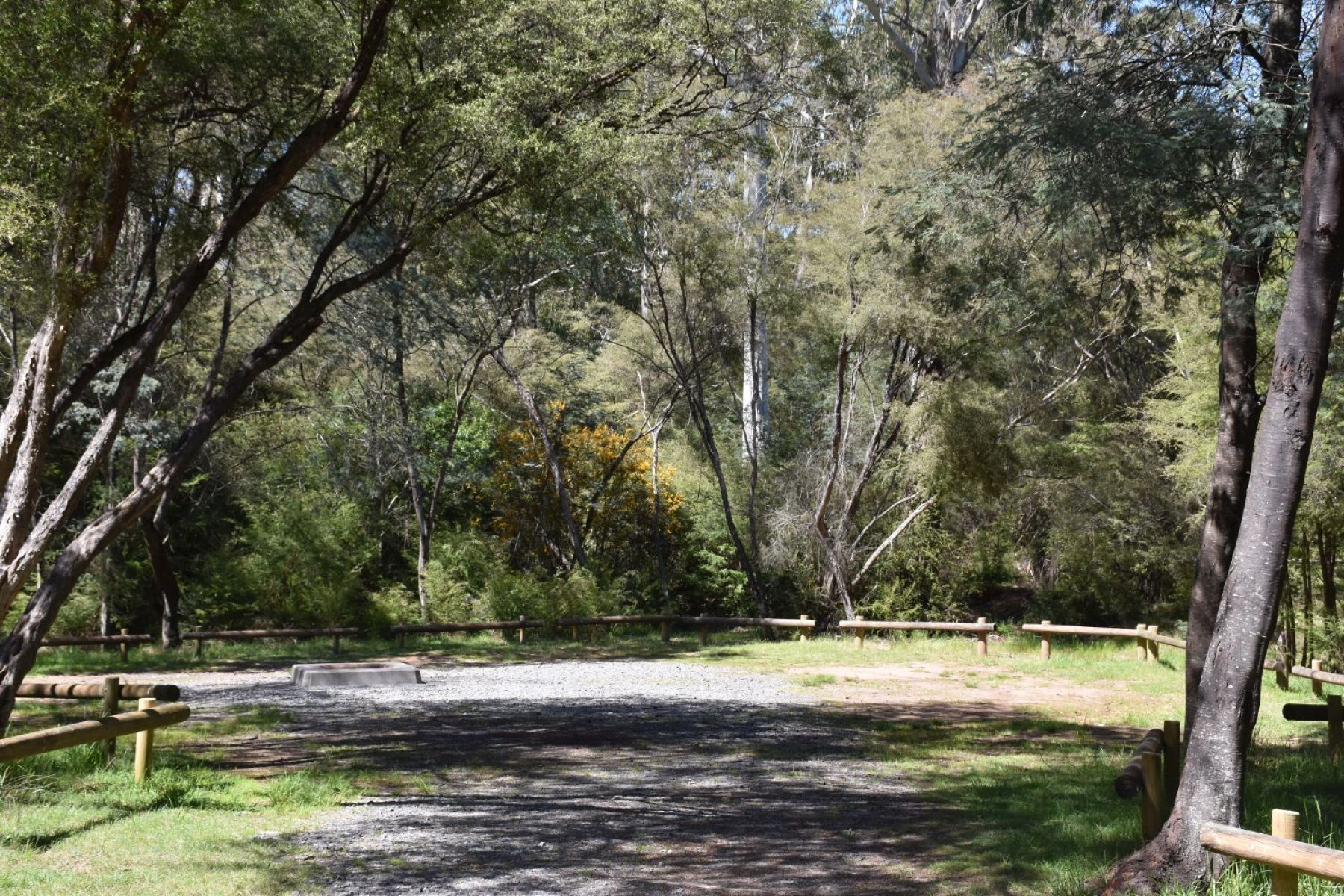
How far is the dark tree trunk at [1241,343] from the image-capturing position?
26.2 ft

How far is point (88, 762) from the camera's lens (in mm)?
8352

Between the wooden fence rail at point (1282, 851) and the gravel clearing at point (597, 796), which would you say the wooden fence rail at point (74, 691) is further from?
the wooden fence rail at point (1282, 851)

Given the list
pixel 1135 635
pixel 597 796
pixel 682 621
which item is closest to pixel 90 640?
pixel 682 621

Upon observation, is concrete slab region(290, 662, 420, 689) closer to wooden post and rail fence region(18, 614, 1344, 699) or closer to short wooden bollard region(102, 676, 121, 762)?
wooden post and rail fence region(18, 614, 1344, 699)

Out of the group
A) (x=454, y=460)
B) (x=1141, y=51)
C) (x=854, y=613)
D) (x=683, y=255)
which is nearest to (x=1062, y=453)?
(x=854, y=613)

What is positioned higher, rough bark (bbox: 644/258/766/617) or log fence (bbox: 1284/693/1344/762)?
rough bark (bbox: 644/258/766/617)

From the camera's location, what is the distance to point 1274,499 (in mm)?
5492

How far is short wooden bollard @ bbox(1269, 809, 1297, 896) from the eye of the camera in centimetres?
438

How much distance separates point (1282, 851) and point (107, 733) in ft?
21.2

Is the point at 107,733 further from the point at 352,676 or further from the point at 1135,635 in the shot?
the point at 1135,635

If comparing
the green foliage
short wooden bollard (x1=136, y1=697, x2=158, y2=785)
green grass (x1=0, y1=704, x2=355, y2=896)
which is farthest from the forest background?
green grass (x1=0, y1=704, x2=355, y2=896)

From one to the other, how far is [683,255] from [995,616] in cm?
1254

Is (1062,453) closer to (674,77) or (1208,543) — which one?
(674,77)

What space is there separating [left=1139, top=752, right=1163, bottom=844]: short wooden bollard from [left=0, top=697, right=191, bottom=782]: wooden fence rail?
5.96 meters
